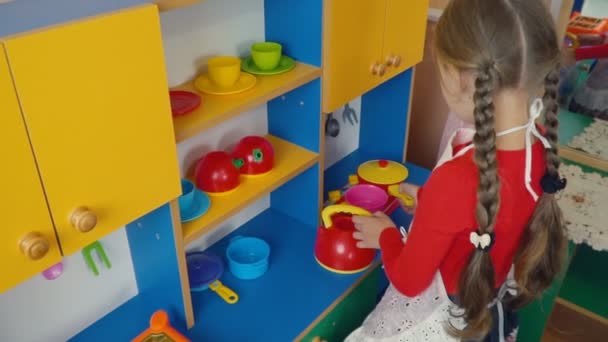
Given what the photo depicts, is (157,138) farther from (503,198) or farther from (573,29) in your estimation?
(573,29)

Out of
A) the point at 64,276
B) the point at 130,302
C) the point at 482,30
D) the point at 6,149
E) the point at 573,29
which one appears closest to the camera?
the point at 6,149

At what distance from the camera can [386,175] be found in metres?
1.63

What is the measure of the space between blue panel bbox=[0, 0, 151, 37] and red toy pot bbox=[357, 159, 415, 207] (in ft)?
3.12

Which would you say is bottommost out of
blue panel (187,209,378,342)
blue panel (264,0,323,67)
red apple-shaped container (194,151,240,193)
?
blue panel (187,209,378,342)

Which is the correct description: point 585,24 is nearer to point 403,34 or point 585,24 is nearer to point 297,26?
point 403,34

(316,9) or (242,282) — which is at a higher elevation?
(316,9)

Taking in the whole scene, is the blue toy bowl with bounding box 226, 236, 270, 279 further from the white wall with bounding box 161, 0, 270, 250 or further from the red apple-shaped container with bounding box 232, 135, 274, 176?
the red apple-shaped container with bounding box 232, 135, 274, 176

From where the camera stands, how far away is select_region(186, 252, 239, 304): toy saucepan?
126cm

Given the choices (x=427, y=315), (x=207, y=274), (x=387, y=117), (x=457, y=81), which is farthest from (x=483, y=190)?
(x=387, y=117)

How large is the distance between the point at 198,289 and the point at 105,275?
0.68ft

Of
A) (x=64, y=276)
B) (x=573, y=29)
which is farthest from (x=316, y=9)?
(x=573, y=29)

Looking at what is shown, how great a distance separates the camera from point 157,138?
87cm

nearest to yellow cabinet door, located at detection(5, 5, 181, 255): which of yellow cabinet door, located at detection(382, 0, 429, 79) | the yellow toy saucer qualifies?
the yellow toy saucer

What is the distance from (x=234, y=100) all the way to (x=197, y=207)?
24cm
